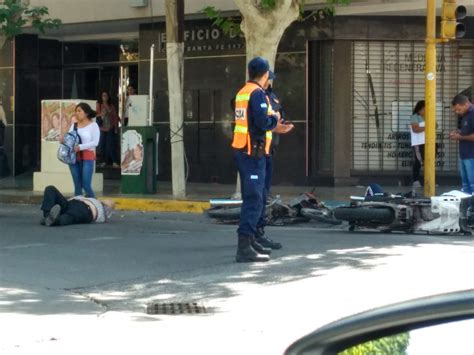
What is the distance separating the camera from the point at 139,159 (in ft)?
53.7

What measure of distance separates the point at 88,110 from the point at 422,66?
7.89 metres

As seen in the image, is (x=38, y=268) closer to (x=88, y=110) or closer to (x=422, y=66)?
(x=88, y=110)

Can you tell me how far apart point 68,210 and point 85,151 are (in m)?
1.44

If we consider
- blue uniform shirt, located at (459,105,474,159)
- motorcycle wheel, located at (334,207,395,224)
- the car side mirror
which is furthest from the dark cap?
the car side mirror

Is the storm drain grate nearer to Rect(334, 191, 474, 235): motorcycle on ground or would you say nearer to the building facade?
Rect(334, 191, 474, 235): motorcycle on ground

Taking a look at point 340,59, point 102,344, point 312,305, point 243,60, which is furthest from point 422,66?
point 102,344

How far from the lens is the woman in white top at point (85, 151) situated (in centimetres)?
1369

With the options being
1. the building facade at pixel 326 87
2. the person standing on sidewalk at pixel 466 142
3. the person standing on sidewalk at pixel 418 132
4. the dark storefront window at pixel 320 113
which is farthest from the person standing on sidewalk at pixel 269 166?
the dark storefront window at pixel 320 113

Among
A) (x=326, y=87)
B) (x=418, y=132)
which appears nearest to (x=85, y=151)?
(x=326, y=87)

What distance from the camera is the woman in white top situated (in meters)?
13.7

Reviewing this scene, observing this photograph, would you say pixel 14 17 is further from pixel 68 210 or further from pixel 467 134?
pixel 467 134

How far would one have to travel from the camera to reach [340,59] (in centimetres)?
1806

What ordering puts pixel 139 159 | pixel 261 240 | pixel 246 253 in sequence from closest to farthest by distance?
1. pixel 246 253
2. pixel 261 240
3. pixel 139 159

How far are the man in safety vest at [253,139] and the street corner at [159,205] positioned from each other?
5804 millimetres
